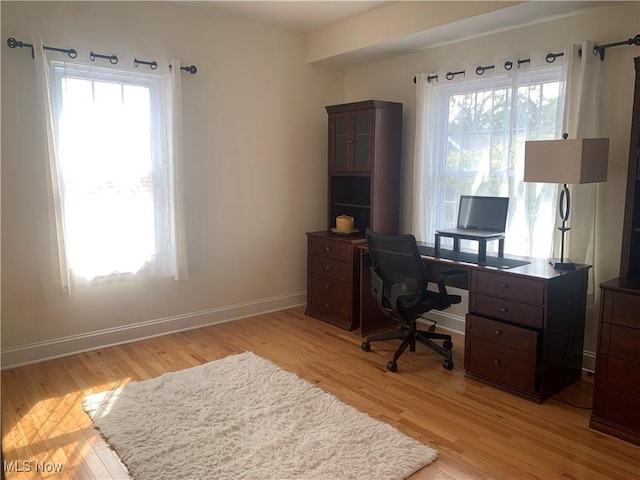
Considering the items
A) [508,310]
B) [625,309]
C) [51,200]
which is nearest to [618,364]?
[625,309]

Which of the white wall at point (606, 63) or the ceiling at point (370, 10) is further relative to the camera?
the ceiling at point (370, 10)

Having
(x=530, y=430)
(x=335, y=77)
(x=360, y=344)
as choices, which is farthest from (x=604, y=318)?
(x=335, y=77)

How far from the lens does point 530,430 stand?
8.61 ft

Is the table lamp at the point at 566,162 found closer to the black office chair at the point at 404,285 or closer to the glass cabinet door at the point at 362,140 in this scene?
the black office chair at the point at 404,285

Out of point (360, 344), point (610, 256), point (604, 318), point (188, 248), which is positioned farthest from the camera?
point (188, 248)

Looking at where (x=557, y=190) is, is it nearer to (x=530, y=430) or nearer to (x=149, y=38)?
(x=530, y=430)

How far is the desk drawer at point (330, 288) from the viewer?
13.8 feet

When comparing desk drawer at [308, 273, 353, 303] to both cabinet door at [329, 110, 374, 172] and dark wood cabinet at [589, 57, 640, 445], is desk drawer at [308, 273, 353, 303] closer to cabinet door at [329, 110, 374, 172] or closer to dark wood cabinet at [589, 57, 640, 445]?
cabinet door at [329, 110, 374, 172]

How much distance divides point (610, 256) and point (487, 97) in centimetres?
143

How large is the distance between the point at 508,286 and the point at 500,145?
1.20 meters

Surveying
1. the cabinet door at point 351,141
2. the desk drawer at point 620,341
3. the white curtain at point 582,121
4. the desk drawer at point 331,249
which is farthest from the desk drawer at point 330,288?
the desk drawer at point 620,341

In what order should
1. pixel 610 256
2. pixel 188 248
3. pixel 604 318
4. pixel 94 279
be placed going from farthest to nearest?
pixel 188 248
pixel 94 279
pixel 610 256
pixel 604 318

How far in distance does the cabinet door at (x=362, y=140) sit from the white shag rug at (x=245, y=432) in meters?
1.95

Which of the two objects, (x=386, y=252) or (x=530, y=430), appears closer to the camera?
(x=530, y=430)
